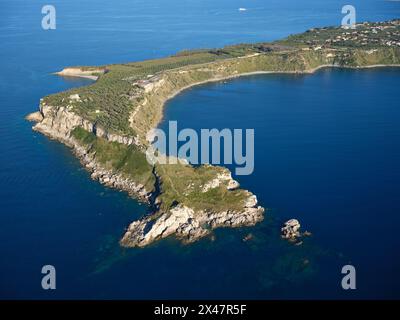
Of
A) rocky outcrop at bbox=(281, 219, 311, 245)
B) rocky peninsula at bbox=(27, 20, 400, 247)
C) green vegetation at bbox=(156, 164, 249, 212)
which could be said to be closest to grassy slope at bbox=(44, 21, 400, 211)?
green vegetation at bbox=(156, 164, 249, 212)

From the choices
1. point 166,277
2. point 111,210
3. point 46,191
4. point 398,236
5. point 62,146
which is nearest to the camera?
point 166,277

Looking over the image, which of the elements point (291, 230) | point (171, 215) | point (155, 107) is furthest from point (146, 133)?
point (291, 230)

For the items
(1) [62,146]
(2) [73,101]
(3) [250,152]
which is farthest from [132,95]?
(3) [250,152]

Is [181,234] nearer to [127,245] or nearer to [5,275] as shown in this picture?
[127,245]

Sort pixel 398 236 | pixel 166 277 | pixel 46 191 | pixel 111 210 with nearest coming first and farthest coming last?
1. pixel 166 277
2. pixel 398 236
3. pixel 111 210
4. pixel 46 191

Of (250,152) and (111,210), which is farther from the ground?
(250,152)
